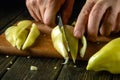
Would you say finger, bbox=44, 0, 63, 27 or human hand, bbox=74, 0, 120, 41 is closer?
human hand, bbox=74, 0, 120, 41

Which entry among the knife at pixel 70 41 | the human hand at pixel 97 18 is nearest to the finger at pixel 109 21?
the human hand at pixel 97 18

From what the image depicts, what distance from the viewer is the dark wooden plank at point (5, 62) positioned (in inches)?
36.3

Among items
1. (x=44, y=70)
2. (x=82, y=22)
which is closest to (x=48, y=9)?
(x=82, y=22)

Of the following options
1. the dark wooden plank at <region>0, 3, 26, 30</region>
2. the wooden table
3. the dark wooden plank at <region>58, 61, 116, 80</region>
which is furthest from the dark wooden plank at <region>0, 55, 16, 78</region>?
the dark wooden plank at <region>0, 3, 26, 30</region>

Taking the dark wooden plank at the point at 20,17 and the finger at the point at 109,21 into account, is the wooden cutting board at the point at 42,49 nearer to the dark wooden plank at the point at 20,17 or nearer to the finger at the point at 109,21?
the finger at the point at 109,21

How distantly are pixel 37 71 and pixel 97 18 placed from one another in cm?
24

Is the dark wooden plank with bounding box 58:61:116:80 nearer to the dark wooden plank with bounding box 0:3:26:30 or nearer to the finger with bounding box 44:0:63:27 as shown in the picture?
the finger with bounding box 44:0:63:27

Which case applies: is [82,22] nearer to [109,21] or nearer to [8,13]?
[109,21]

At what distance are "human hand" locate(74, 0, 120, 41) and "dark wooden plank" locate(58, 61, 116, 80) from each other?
0.11m

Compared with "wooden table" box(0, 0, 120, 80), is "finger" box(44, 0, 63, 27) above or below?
above

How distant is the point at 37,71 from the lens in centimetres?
90

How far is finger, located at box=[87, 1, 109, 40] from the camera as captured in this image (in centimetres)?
97

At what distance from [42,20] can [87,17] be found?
0.78 feet

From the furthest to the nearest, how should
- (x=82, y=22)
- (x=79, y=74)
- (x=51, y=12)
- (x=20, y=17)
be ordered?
(x=20, y=17) → (x=51, y=12) → (x=82, y=22) → (x=79, y=74)
